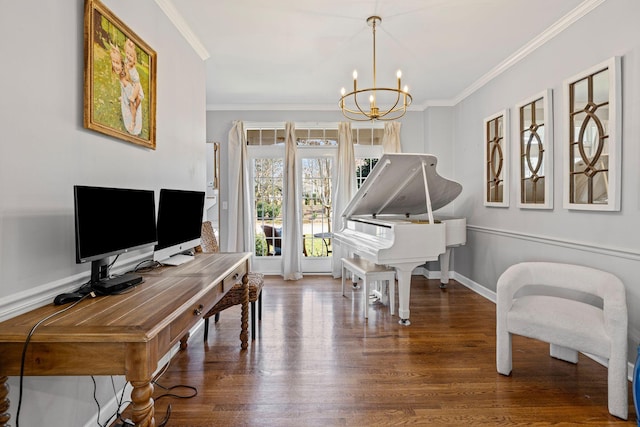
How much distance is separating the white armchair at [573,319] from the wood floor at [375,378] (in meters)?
0.17

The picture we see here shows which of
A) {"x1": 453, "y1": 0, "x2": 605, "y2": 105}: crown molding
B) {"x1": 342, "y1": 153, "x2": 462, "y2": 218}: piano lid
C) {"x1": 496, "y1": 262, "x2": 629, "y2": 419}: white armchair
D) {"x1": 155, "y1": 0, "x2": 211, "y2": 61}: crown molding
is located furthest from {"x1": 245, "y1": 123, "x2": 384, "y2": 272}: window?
{"x1": 496, "y1": 262, "x2": 629, "y2": 419}: white armchair

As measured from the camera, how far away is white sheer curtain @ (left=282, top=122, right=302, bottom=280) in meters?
5.09

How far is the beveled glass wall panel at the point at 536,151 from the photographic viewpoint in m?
3.04

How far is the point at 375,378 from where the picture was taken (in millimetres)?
2279

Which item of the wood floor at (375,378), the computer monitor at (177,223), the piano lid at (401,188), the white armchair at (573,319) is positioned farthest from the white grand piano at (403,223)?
the computer monitor at (177,223)

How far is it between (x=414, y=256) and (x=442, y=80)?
240 cm

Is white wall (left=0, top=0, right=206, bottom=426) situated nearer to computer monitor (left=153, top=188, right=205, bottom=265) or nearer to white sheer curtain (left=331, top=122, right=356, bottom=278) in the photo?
computer monitor (left=153, top=188, right=205, bottom=265)

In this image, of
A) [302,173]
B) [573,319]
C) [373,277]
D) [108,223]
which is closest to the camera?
[108,223]

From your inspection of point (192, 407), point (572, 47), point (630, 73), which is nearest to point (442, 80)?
point (572, 47)

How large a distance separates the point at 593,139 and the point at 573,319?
4.66 ft

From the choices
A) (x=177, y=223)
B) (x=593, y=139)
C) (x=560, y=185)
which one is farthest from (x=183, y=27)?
(x=560, y=185)

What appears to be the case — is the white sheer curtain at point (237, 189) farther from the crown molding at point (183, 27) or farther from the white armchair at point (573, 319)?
the white armchair at point (573, 319)

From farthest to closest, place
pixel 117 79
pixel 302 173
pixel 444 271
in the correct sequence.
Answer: pixel 302 173, pixel 444 271, pixel 117 79

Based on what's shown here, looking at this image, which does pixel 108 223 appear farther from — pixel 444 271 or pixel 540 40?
pixel 444 271
